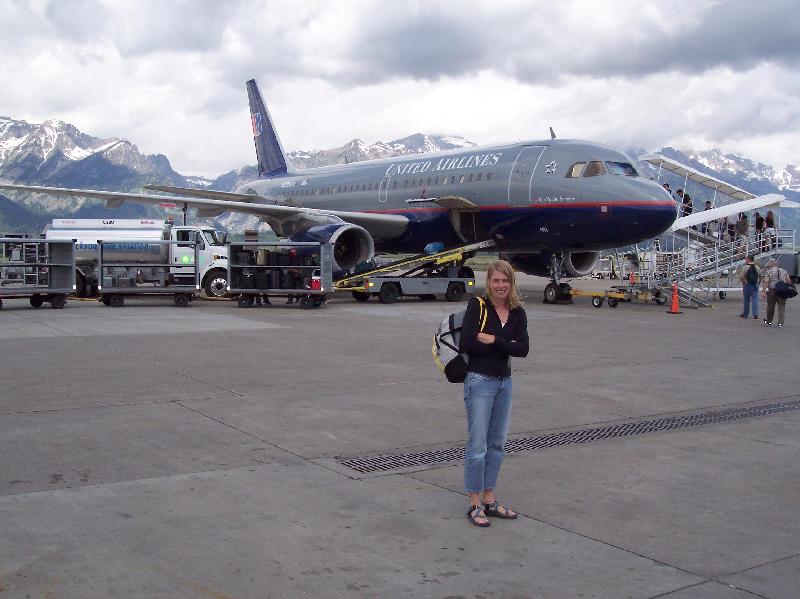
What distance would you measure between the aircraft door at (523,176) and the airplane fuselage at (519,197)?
3cm

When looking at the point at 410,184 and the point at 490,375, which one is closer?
the point at 490,375

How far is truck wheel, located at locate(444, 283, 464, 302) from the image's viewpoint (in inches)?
891

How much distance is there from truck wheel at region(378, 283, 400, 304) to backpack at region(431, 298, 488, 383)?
55.1ft

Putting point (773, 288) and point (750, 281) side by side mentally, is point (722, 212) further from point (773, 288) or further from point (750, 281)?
point (773, 288)

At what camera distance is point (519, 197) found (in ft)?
69.6

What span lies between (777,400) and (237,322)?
33.6 ft

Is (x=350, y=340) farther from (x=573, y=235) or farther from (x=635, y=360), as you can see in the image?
(x=573, y=235)

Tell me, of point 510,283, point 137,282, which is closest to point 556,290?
point 137,282

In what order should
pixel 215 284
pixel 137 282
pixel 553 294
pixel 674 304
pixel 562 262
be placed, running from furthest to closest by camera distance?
pixel 215 284 < pixel 562 262 < pixel 553 294 < pixel 137 282 < pixel 674 304

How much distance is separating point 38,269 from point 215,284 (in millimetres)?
5653

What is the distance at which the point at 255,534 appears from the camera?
4531 mm

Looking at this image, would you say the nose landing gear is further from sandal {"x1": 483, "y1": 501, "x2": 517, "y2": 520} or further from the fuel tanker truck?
sandal {"x1": 483, "y1": 501, "x2": 517, "y2": 520}

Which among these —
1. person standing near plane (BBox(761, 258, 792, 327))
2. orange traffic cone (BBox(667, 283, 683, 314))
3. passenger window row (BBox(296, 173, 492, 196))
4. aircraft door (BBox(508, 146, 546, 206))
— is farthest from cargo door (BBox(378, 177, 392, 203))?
person standing near plane (BBox(761, 258, 792, 327))

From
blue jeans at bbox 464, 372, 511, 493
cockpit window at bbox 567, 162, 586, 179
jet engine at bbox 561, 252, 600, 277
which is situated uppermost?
cockpit window at bbox 567, 162, 586, 179
